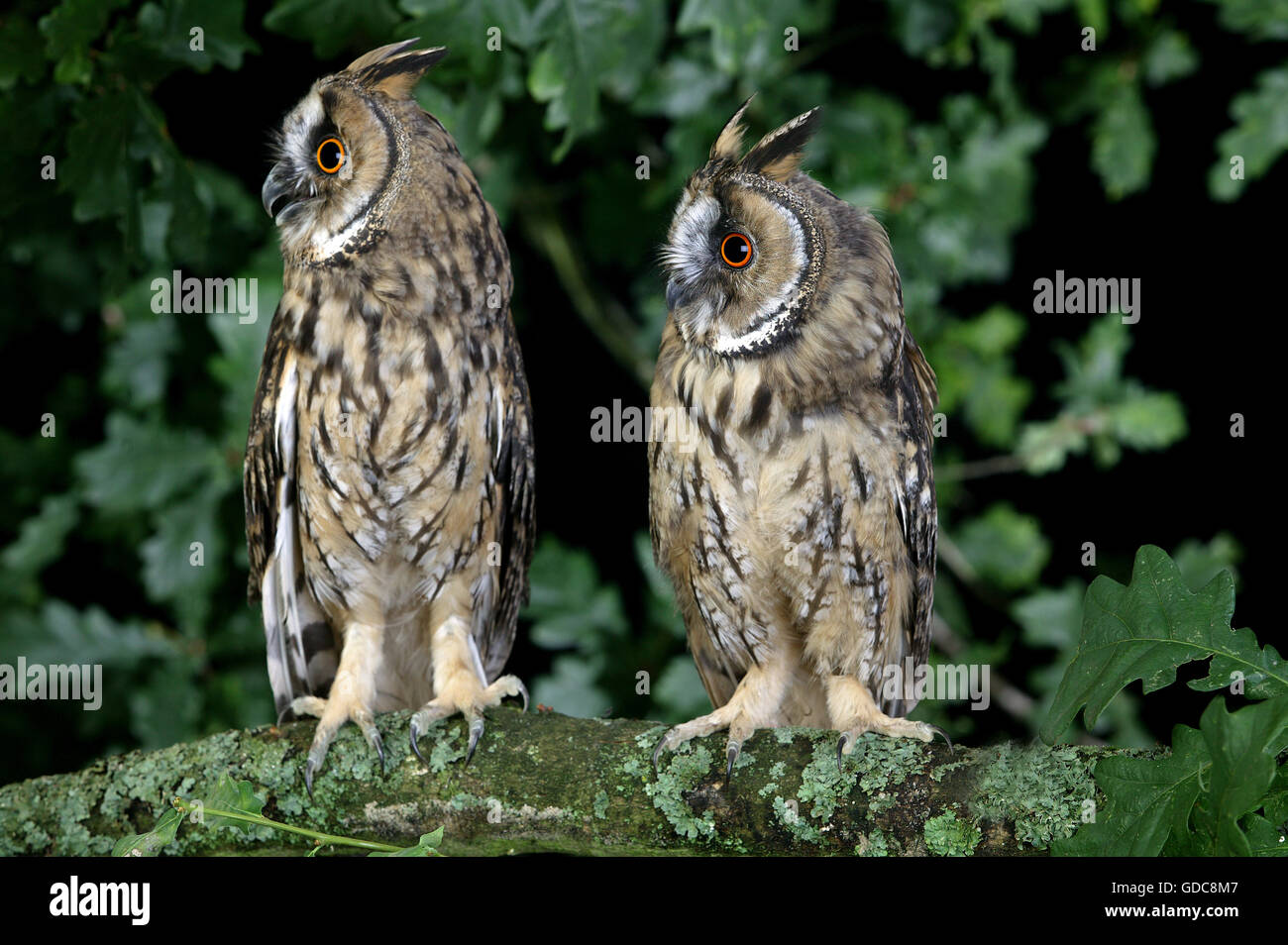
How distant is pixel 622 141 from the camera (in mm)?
3309

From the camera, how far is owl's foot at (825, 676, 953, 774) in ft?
6.16

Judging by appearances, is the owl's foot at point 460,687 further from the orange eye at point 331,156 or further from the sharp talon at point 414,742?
the orange eye at point 331,156

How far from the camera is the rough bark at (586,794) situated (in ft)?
5.06

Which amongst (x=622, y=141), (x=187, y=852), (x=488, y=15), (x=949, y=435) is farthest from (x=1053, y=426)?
(x=187, y=852)

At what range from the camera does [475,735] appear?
6.23 ft

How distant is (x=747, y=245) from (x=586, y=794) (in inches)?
34.4

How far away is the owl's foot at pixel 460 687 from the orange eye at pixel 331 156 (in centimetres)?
88

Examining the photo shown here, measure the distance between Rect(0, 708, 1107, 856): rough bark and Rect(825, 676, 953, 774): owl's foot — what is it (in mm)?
128

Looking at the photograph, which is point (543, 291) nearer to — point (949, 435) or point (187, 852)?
point (949, 435)

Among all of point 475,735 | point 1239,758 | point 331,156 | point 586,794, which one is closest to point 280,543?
Result: point 475,735

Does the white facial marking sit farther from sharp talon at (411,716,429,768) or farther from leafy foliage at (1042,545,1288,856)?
sharp talon at (411,716,429,768)

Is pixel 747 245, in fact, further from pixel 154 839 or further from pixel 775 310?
pixel 154 839

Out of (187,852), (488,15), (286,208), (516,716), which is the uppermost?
(488,15)

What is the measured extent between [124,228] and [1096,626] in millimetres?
1839
